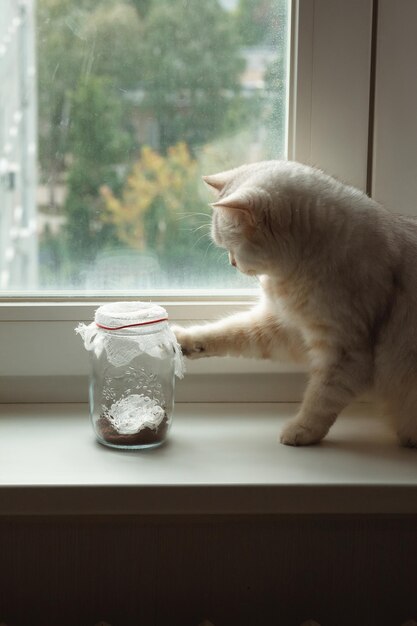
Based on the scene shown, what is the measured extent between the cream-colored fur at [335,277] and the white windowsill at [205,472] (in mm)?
61

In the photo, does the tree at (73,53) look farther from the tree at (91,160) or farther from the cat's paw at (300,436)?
the cat's paw at (300,436)

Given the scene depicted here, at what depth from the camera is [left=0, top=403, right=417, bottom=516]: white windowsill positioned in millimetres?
962

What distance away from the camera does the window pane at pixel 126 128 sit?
1.23 metres

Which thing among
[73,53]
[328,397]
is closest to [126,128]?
[73,53]

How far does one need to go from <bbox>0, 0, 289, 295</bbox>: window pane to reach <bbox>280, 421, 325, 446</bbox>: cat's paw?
0.31 meters

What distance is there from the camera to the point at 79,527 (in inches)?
43.1

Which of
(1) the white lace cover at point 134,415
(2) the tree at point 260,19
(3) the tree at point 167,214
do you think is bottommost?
(1) the white lace cover at point 134,415

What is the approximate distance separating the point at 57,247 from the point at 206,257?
227mm

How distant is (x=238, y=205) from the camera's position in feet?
3.48

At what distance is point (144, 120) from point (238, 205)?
0.95ft

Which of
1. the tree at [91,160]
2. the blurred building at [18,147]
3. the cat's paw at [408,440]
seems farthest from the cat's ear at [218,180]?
the cat's paw at [408,440]

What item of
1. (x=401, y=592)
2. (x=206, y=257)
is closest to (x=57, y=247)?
(x=206, y=257)

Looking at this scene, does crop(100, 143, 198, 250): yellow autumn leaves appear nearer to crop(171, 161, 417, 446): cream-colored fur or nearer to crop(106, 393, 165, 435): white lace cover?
crop(171, 161, 417, 446): cream-colored fur

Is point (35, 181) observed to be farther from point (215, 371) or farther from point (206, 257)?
point (215, 371)
